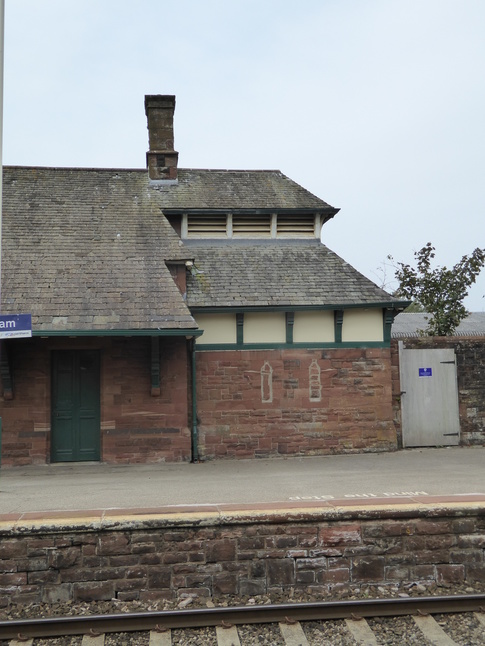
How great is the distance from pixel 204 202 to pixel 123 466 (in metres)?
6.15

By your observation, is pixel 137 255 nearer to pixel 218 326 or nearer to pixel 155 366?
pixel 218 326

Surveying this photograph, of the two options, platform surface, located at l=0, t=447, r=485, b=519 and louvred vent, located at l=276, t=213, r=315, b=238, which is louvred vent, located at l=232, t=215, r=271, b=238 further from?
platform surface, located at l=0, t=447, r=485, b=519

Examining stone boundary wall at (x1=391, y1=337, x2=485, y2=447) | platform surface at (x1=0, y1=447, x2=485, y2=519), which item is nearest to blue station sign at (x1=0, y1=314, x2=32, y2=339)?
platform surface at (x1=0, y1=447, x2=485, y2=519)

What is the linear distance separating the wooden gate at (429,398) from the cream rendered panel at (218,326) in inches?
150

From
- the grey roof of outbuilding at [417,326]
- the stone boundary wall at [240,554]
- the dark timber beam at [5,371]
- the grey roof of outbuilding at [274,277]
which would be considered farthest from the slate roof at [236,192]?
the grey roof of outbuilding at [417,326]

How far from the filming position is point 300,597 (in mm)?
5340

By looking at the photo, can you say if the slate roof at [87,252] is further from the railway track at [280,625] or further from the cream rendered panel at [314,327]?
the railway track at [280,625]

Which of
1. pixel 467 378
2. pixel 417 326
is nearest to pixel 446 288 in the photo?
pixel 467 378

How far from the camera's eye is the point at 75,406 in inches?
413

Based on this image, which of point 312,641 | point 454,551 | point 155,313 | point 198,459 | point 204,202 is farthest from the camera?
point 204,202

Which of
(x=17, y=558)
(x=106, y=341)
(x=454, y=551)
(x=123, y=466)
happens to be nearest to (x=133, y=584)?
(x=17, y=558)

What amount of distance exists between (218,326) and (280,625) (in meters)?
6.86

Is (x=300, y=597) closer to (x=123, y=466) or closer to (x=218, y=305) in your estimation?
(x=123, y=466)

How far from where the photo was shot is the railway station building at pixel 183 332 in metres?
10.1
